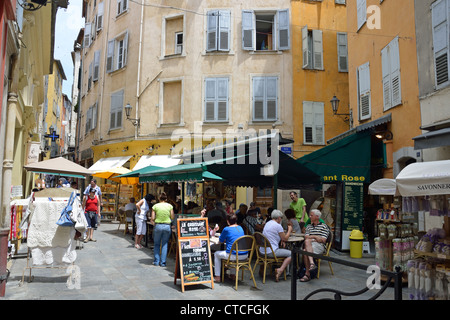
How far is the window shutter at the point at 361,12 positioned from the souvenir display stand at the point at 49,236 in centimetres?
1042

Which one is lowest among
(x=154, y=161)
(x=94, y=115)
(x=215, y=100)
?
(x=154, y=161)

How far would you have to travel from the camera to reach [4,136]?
20.0 ft

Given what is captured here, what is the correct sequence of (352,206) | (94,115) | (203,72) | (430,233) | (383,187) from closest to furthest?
(430,233)
(383,187)
(352,206)
(203,72)
(94,115)

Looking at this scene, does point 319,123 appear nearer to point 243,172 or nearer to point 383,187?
point 243,172

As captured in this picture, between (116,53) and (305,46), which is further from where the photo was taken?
(116,53)

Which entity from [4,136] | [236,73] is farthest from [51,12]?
[236,73]

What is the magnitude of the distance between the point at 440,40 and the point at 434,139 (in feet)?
8.24

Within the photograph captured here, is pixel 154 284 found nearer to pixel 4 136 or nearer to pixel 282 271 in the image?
pixel 282 271

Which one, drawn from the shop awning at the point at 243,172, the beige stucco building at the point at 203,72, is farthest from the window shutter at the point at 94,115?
the shop awning at the point at 243,172

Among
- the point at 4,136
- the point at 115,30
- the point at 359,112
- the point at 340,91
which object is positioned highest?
the point at 115,30

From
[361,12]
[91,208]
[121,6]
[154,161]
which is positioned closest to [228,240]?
[91,208]

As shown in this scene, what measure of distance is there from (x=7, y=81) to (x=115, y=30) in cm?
1542

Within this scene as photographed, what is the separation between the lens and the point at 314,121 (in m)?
16.8

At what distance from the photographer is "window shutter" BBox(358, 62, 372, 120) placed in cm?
1194
